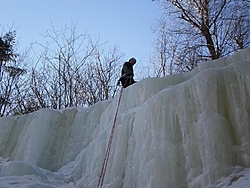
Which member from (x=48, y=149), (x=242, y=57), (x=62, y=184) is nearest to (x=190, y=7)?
(x=242, y=57)

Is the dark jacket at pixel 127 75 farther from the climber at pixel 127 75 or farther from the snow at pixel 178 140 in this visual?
the snow at pixel 178 140

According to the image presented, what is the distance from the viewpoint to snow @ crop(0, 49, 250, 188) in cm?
304

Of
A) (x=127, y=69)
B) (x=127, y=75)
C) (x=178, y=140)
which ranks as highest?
(x=127, y=69)

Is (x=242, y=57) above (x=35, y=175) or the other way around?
above

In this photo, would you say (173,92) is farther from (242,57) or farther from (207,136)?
(242,57)

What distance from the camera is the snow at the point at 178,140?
3039mm

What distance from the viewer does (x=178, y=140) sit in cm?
342

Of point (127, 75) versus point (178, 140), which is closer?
point (178, 140)

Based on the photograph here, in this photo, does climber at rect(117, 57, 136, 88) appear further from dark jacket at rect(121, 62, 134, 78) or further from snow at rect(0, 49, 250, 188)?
snow at rect(0, 49, 250, 188)

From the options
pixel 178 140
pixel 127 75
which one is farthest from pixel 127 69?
pixel 178 140

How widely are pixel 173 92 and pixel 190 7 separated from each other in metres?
7.04

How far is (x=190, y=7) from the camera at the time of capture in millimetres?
9906

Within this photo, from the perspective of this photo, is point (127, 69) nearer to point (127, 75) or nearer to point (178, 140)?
point (127, 75)

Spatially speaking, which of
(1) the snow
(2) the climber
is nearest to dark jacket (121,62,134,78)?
(2) the climber
